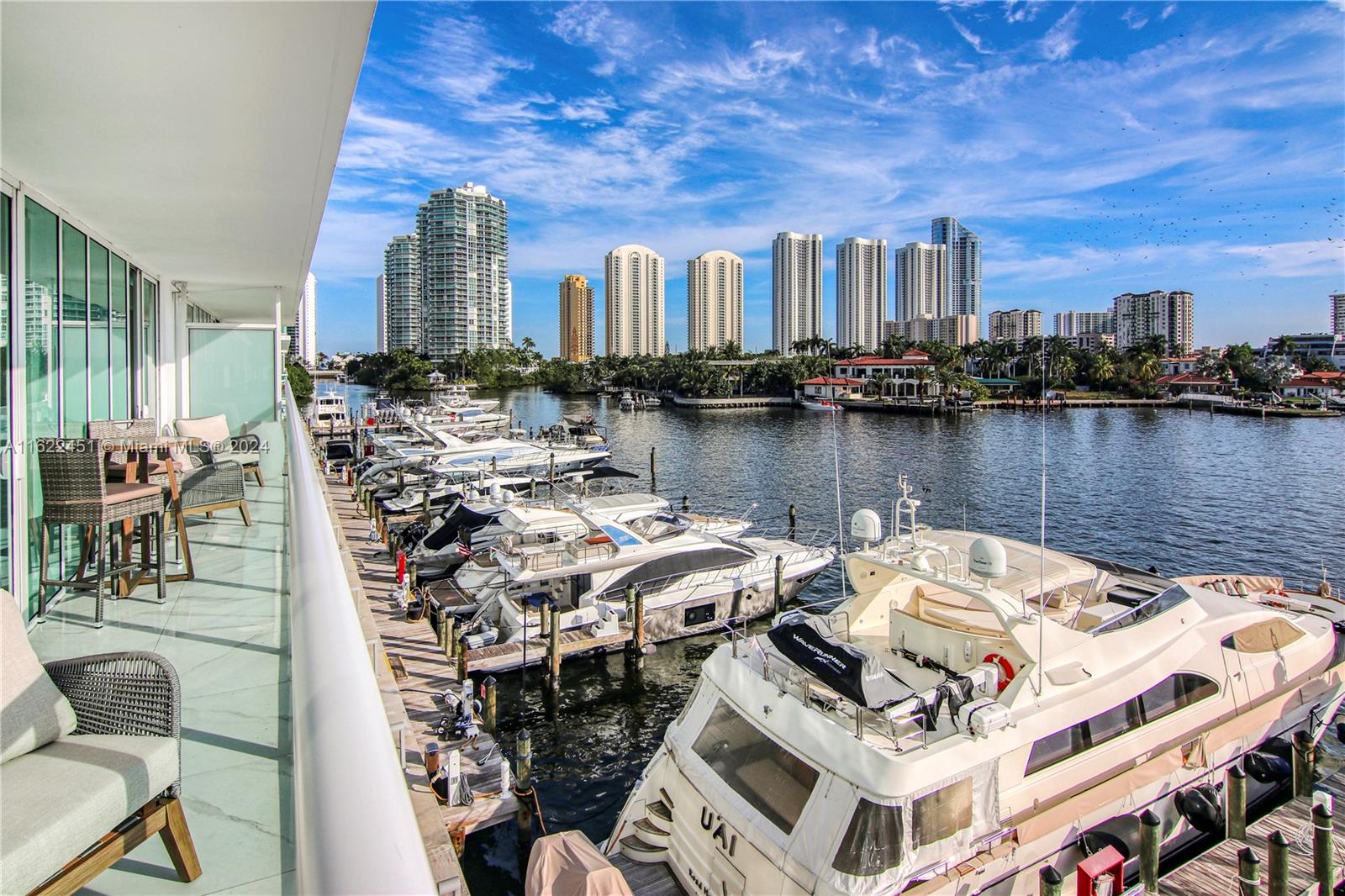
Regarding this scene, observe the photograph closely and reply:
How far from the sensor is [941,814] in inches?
261

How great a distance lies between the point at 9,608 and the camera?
240 centimetres

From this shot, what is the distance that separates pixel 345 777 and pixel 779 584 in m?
17.4

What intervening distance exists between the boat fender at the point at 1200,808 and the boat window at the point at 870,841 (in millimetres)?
4396

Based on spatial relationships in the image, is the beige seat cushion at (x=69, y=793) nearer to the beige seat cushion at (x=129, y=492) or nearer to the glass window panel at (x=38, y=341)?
the beige seat cushion at (x=129, y=492)

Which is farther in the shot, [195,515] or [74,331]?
[195,515]

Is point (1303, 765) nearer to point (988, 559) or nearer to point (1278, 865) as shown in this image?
point (1278, 865)

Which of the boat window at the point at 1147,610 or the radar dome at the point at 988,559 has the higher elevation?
the radar dome at the point at 988,559

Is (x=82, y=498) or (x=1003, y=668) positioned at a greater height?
(x=82, y=498)

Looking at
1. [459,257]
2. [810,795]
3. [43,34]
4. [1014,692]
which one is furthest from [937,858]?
[459,257]

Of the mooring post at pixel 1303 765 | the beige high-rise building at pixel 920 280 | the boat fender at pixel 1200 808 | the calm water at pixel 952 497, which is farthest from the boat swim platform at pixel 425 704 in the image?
the beige high-rise building at pixel 920 280

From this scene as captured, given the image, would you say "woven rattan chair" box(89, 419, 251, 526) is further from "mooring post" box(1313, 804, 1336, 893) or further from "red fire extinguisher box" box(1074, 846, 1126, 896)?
"mooring post" box(1313, 804, 1336, 893)

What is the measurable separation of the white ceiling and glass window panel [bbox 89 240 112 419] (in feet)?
2.21

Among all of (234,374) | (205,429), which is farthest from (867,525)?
(234,374)

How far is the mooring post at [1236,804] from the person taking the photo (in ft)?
27.9
